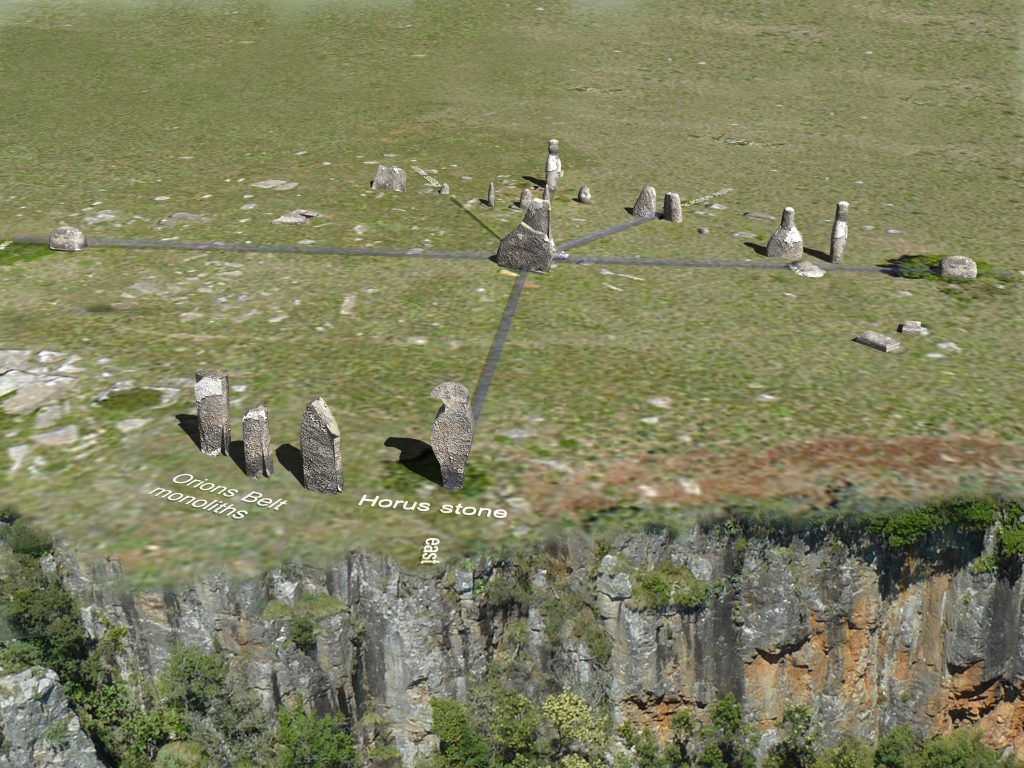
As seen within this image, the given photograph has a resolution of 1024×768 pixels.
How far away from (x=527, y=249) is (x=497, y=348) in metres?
5.58

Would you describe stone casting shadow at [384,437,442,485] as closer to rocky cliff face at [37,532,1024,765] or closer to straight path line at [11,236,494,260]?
rocky cliff face at [37,532,1024,765]

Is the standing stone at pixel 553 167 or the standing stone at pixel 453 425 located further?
the standing stone at pixel 553 167

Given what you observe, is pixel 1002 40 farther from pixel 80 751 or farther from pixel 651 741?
pixel 80 751

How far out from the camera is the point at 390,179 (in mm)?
38875

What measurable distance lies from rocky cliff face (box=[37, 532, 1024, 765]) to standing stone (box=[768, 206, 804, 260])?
14.2m

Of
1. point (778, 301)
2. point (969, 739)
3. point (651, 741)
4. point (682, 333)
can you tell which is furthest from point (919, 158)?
point (651, 741)

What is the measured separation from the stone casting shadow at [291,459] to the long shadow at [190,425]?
1598 millimetres

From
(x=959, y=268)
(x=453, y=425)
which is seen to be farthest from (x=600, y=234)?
(x=453, y=425)

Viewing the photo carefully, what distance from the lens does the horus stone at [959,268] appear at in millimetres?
32094

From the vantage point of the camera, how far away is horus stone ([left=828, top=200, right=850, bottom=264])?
32.7m

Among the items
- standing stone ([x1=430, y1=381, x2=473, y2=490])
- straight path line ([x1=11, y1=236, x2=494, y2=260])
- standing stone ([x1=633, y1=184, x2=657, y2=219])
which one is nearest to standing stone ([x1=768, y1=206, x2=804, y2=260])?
standing stone ([x1=633, y1=184, x2=657, y2=219])

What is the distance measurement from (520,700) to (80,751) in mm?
A: 7048

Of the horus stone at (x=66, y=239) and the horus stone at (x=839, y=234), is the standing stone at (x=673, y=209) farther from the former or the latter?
the horus stone at (x=66, y=239)

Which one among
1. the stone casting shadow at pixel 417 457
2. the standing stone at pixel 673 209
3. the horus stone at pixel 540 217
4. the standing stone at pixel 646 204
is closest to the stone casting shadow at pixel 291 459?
the stone casting shadow at pixel 417 457
